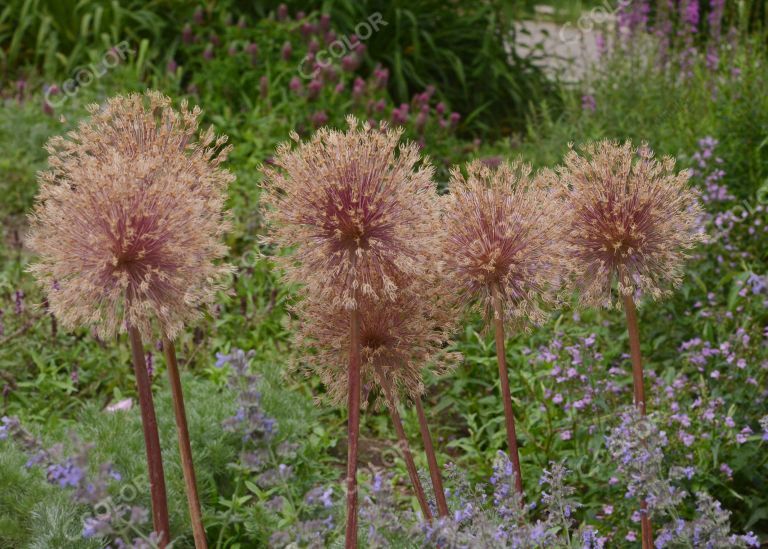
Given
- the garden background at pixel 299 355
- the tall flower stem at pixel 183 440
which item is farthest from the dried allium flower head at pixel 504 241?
the tall flower stem at pixel 183 440

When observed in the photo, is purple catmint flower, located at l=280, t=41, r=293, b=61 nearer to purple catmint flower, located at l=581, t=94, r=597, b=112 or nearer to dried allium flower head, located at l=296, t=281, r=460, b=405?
purple catmint flower, located at l=581, t=94, r=597, b=112

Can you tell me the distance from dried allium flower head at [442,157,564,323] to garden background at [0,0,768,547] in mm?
531

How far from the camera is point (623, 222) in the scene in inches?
92.7

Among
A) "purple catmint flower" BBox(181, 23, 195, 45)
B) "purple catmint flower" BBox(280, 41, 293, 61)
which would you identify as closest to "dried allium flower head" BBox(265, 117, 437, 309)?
"purple catmint flower" BBox(280, 41, 293, 61)

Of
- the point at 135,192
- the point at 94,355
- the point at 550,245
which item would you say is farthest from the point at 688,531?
the point at 94,355

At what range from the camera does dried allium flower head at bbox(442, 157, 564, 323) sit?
2301 mm

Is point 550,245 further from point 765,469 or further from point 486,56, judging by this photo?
point 486,56

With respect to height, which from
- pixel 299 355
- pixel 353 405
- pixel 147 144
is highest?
pixel 147 144

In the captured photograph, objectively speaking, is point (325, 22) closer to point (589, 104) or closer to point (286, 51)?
point (286, 51)

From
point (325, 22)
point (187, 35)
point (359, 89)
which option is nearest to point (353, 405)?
point (359, 89)

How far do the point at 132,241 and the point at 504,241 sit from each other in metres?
0.85

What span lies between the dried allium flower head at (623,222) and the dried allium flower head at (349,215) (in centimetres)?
44

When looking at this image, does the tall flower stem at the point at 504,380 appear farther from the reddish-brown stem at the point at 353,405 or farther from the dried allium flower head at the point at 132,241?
the dried allium flower head at the point at 132,241

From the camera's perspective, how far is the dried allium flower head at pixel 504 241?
7.55 ft
